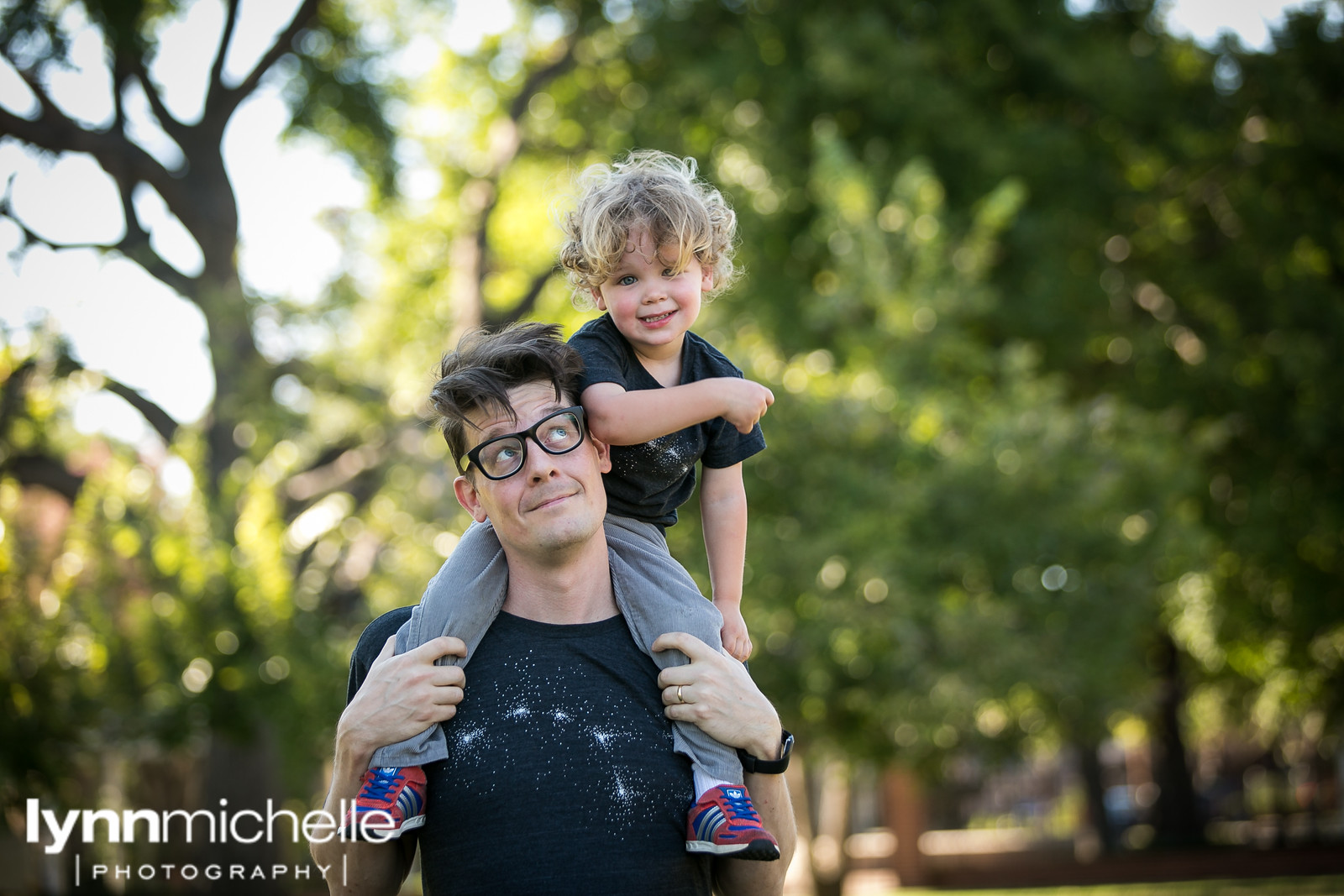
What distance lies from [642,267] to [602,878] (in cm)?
143

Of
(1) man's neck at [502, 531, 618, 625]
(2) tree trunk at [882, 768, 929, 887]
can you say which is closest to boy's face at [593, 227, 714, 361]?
(1) man's neck at [502, 531, 618, 625]

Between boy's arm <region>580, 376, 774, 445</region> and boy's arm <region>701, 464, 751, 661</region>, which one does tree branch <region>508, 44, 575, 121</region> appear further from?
boy's arm <region>580, 376, 774, 445</region>

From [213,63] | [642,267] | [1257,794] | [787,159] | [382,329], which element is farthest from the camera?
[1257,794]

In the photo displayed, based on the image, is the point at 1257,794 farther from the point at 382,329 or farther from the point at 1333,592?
the point at 382,329

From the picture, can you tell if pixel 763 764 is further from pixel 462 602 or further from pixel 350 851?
pixel 350 851

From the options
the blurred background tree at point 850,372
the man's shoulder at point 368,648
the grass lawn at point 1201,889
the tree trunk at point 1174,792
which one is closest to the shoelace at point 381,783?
the man's shoulder at point 368,648

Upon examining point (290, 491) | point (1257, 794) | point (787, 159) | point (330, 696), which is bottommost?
point (1257, 794)

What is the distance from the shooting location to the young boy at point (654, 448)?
8.55 feet

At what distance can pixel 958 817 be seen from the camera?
3872 centimetres

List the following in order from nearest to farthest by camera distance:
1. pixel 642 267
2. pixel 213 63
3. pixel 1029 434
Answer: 1. pixel 642 267
2. pixel 1029 434
3. pixel 213 63

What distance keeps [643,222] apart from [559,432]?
1.98 feet

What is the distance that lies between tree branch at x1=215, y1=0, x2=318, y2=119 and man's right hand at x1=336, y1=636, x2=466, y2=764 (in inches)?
590

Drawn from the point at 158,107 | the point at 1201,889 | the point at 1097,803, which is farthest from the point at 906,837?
the point at 158,107

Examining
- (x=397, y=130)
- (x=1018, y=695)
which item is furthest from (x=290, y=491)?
(x=1018, y=695)
